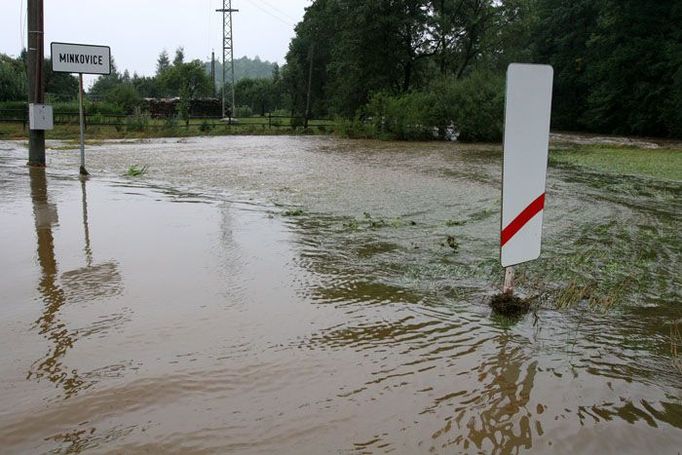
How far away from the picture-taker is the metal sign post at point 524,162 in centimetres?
418

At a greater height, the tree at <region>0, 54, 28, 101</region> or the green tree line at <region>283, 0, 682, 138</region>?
the green tree line at <region>283, 0, 682, 138</region>

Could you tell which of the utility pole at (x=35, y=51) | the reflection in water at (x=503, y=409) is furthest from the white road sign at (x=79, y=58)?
the reflection in water at (x=503, y=409)

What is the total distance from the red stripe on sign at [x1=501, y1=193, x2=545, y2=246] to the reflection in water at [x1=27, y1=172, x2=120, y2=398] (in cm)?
295

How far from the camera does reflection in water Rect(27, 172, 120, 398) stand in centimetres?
306

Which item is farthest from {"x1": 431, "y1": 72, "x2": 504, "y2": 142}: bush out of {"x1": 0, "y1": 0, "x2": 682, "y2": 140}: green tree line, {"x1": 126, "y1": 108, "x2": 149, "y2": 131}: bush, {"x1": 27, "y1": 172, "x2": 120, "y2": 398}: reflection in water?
{"x1": 27, "y1": 172, "x2": 120, "y2": 398}: reflection in water

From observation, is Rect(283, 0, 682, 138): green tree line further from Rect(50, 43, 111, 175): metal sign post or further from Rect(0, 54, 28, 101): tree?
Rect(0, 54, 28, 101): tree

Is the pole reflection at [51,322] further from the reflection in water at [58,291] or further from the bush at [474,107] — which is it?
the bush at [474,107]

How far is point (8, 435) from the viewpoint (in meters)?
2.49

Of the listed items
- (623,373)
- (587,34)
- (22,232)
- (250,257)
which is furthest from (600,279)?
(587,34)

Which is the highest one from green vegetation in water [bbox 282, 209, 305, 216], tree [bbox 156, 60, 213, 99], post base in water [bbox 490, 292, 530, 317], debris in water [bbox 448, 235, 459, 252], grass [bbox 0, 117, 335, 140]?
tree [bbox 156, 60, 213, 99]

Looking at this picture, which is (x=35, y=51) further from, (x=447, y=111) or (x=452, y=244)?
(x=447, y=111)

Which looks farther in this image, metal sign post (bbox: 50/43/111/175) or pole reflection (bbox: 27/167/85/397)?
metal sign post (bbox: 50/43/111/175)

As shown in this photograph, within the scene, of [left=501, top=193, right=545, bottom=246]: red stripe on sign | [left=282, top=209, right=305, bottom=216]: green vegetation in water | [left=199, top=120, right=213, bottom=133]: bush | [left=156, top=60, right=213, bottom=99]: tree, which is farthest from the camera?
[left=156, top=60, right=213, bottom=99]: tree

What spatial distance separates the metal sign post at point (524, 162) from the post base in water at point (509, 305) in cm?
6
